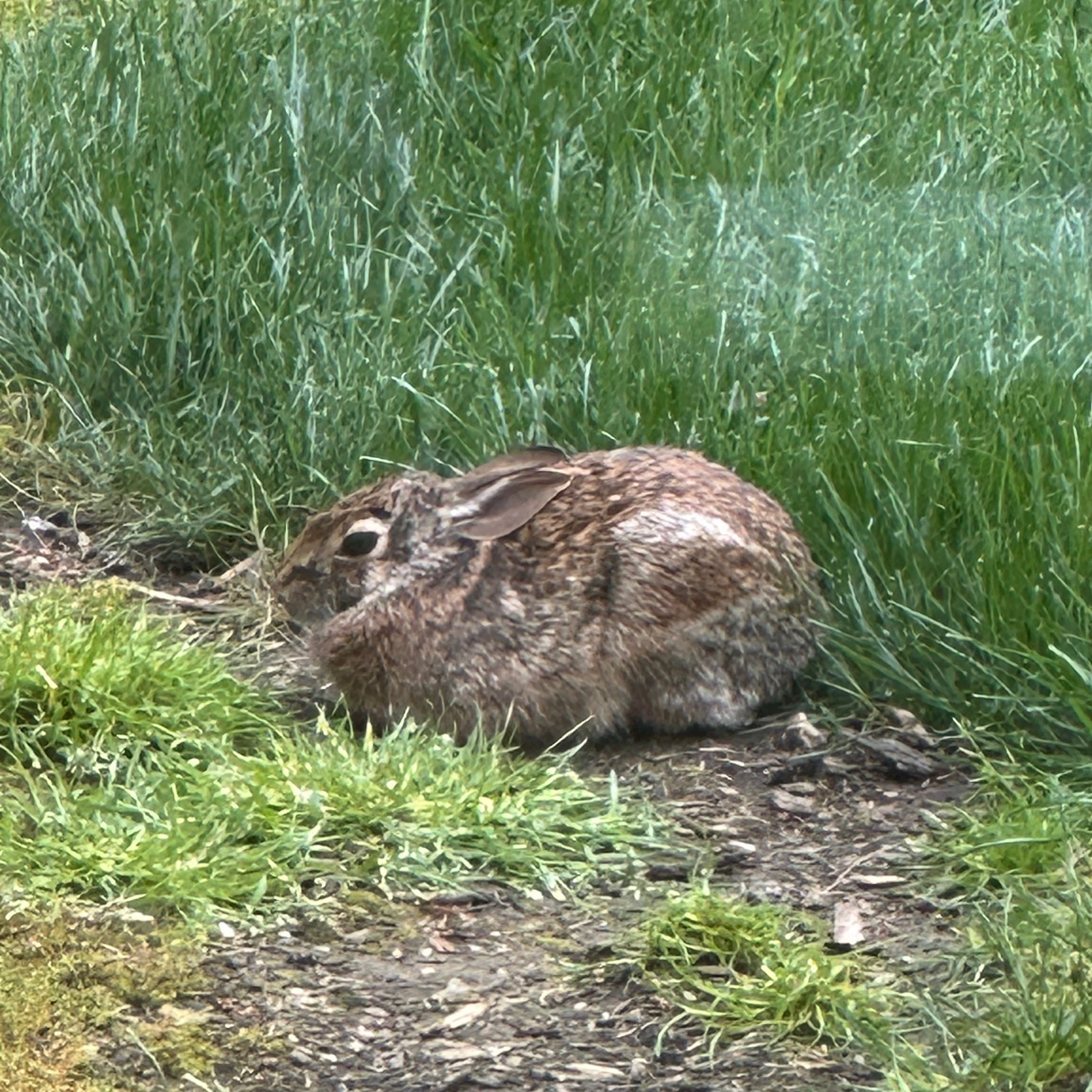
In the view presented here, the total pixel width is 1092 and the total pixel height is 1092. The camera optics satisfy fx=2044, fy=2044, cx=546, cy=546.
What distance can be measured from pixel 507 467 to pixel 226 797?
128cm

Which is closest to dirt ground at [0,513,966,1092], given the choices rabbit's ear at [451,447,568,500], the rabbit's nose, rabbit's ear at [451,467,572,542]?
rabbit's ear at [451,467,572,542]

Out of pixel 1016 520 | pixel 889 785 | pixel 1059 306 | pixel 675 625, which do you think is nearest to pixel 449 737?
pixel 675 625

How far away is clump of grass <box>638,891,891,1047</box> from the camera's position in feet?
12.3

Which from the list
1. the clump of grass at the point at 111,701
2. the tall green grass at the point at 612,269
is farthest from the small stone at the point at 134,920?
the tall green grass at the point at 612,269

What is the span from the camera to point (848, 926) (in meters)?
4.12

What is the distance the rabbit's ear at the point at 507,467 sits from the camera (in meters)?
5.20

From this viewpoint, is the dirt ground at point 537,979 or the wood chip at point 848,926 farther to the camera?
the wood chip at point 848,926

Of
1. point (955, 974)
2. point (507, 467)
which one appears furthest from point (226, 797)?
point (955, 974)

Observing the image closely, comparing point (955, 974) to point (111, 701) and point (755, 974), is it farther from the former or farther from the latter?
point (111, 701)

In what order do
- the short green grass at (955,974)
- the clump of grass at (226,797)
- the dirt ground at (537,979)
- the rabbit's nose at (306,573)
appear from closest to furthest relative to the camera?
the short green grass at (955,974) → the dirt ground at (537,979) → the clump of grass at (226,797) → the rabbit's nose at (306,573)

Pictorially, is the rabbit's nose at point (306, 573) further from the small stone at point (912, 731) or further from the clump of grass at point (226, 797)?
the small stone at point (912, 731)

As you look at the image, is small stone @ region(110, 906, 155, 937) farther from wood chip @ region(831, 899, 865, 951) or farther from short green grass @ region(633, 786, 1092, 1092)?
wood chip @ region(831, 899, 865, 951)

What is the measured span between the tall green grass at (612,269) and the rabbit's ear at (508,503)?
569mm

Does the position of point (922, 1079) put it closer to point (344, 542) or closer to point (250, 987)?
point (250, 987)
